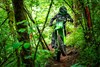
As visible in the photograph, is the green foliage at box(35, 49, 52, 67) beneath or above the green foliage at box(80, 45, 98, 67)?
above

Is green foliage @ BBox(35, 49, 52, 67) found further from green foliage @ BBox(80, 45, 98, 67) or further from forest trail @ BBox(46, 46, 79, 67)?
forest trail @ BBox(46, 46, 79, 67)

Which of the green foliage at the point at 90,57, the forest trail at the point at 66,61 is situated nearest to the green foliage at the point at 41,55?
the green foliage at the point at 90,57

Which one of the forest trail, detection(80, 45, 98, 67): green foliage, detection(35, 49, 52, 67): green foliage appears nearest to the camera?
detection(35, 49, 52, 67): green foliage

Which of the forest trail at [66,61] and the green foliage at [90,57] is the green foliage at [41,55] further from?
the forest trail at [66,61]

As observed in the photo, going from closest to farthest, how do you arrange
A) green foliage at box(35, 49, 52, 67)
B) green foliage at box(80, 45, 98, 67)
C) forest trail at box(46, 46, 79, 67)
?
green foliage at box(35, 49, 52, 67) → green foliage at box(80, 45, 98, 67) → forest trail at box(46, 46, 79, 67)

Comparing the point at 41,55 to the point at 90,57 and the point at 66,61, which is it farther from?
the point at 66,61

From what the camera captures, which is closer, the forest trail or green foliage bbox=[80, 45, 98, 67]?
green foliage bbox=[80, 45, 98, 67]

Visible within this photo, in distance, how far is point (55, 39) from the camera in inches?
415

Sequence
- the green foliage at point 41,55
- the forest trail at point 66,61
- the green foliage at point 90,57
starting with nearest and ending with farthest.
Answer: the green foliage at point 41,55 → the green foliage at point 90,57 → the forest trail at point 66,61

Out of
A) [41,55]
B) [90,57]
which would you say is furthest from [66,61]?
[41,55]

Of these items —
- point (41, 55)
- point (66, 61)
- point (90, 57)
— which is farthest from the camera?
point (66, 61)

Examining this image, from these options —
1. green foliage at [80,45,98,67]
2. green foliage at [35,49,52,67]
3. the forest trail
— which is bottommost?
the forest trail

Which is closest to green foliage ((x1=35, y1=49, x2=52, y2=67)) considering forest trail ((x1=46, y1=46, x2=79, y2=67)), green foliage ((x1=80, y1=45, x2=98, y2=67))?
green foliage ((x1=80, y1=45, x2=98, y2=67))

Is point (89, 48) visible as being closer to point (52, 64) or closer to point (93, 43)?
point (93, 43)
